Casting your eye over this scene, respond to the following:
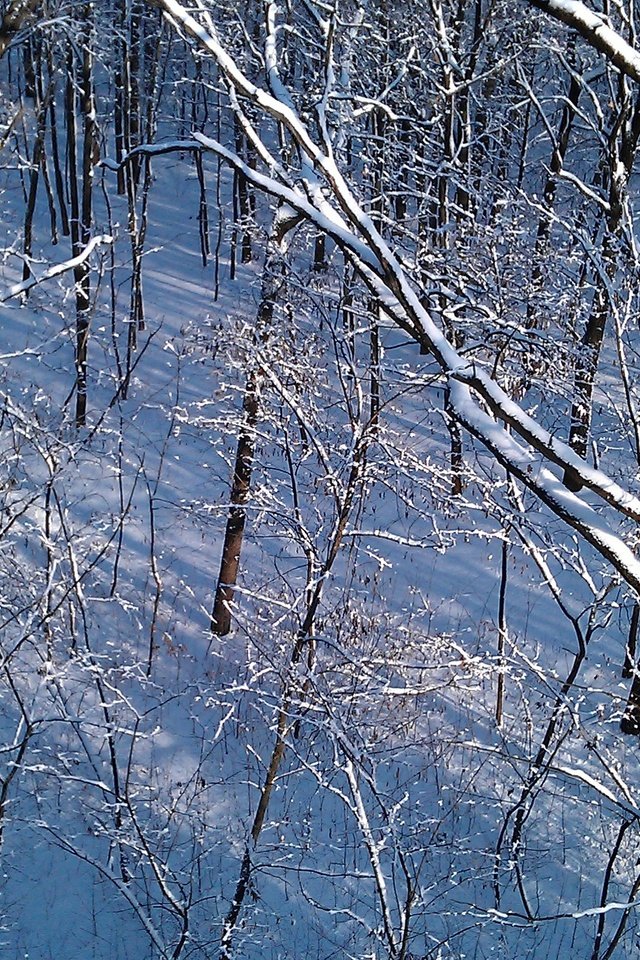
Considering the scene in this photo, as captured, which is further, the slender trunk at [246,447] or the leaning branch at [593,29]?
the slender trunk at [246,447]

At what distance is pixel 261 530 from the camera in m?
10.3

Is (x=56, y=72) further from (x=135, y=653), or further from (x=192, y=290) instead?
(x=135, y=653)

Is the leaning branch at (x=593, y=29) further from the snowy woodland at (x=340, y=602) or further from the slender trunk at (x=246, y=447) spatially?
the slender trunk at (x=246, y=447)

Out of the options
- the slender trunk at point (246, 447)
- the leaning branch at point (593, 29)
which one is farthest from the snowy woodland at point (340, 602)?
the leaning branch at point (593, 29)

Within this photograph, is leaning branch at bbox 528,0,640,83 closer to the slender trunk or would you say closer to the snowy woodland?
the snowy woodland

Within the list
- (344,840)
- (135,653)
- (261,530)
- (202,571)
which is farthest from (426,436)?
(344,840)

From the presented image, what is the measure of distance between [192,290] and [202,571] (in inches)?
299

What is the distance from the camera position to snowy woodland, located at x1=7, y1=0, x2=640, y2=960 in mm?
4832

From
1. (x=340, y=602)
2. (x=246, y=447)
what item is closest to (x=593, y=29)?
(x=246, y=447)

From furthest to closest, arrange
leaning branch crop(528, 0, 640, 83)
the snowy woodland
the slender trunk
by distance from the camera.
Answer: the slender trunk < the snowy woodland < leaning branch crop(528, 0, 640, 83)

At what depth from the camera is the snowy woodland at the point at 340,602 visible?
4.83m

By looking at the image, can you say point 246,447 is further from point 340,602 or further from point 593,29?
point 593,29

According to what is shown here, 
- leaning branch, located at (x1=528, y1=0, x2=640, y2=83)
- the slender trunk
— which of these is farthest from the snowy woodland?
leaning branch, located at (x1=528, y1=0, x2=640, y2=83)

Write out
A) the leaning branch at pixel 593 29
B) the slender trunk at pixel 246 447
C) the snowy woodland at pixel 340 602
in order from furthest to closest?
the slender trunk at pixel 246 447, the snowy woodland at pixel 340 602, the leaning branch at pixel 593 29
